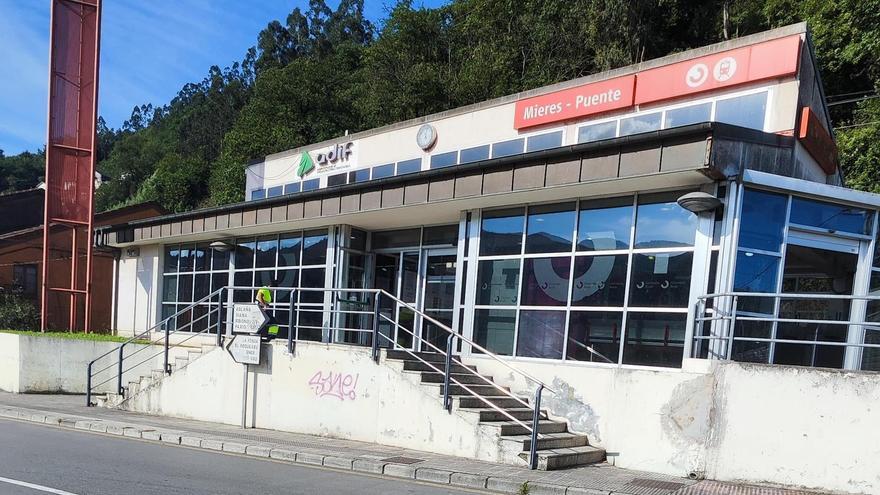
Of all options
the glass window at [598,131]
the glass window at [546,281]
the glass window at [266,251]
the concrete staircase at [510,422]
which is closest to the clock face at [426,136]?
the glass window at [598,131]

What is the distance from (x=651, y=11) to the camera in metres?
27.2

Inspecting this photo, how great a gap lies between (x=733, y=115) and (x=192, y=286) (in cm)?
1461

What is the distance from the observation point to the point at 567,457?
26.1 ft

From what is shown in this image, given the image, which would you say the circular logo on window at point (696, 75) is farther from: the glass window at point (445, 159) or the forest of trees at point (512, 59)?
the forest of trees at point (512, 59)

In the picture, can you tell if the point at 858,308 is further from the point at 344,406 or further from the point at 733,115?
the point at 344,406

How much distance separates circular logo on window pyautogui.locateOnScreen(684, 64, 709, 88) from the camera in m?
11.9

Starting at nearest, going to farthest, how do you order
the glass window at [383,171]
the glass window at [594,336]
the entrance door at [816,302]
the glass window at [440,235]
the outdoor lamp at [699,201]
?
the outdoor lamp at [699,201] < the entrance door at [816,302] < the glass window at [594,336] < the glass window at [440,235] < the glass window at [383,171]

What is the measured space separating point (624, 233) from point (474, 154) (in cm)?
667


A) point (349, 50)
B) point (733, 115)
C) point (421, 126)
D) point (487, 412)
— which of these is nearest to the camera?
point (487, 412)

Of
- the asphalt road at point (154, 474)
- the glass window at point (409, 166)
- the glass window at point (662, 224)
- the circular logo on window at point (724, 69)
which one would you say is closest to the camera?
the asphalt road at point (154, 474)

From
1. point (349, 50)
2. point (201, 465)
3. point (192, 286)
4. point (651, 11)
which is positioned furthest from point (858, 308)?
point (349, 50)

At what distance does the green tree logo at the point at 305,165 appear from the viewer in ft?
65.6

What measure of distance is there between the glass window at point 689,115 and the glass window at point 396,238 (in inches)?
225

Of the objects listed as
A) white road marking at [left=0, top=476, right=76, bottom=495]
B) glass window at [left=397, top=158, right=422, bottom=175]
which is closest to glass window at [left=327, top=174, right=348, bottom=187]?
glass window at [left=397, top=158, right=422, bottom=175]
